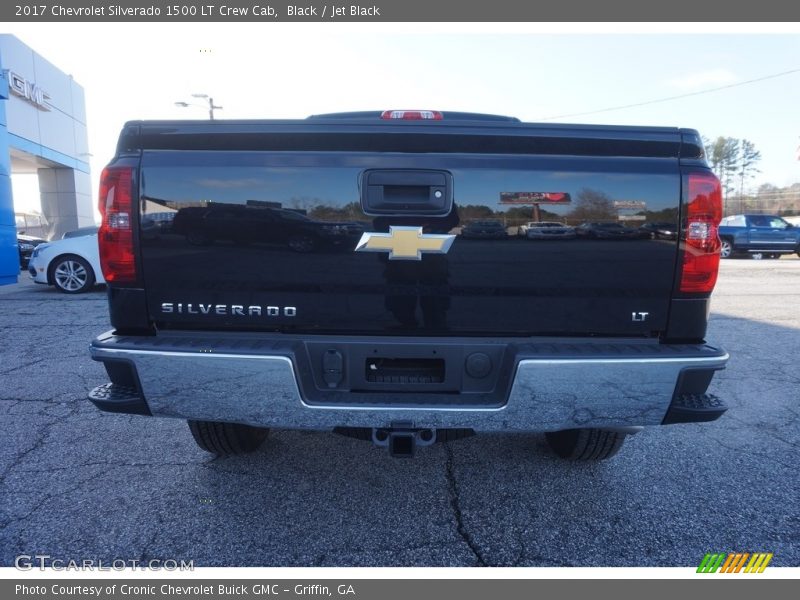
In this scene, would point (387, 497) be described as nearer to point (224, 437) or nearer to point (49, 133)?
point (224, 437)

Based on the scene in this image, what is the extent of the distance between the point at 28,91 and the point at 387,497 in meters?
23.0

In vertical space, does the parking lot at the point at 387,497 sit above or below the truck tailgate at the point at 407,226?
below

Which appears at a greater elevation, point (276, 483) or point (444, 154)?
point (444, 154)

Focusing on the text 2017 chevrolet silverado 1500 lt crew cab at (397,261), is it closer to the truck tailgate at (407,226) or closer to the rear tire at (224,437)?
the truck tailgate at (407,226)

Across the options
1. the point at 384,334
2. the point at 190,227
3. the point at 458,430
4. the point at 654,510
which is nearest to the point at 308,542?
the point at 458,430

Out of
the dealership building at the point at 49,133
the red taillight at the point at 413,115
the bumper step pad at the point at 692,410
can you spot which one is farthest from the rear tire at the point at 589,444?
the dealership building at the point at 49,133

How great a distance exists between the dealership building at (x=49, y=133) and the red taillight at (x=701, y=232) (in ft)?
60.4

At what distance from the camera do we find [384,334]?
83.8 inches

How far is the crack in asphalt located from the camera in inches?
84.7

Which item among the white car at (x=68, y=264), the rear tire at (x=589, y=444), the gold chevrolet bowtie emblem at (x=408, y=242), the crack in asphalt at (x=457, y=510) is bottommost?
the crack in asphalt at (x=457, y=510)

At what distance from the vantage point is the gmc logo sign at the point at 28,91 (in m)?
17.5

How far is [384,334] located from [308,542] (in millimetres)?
1008

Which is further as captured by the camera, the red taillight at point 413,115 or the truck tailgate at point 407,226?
the red taillight at point 413,115

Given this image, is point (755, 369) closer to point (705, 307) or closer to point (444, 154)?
point (705, 307)
